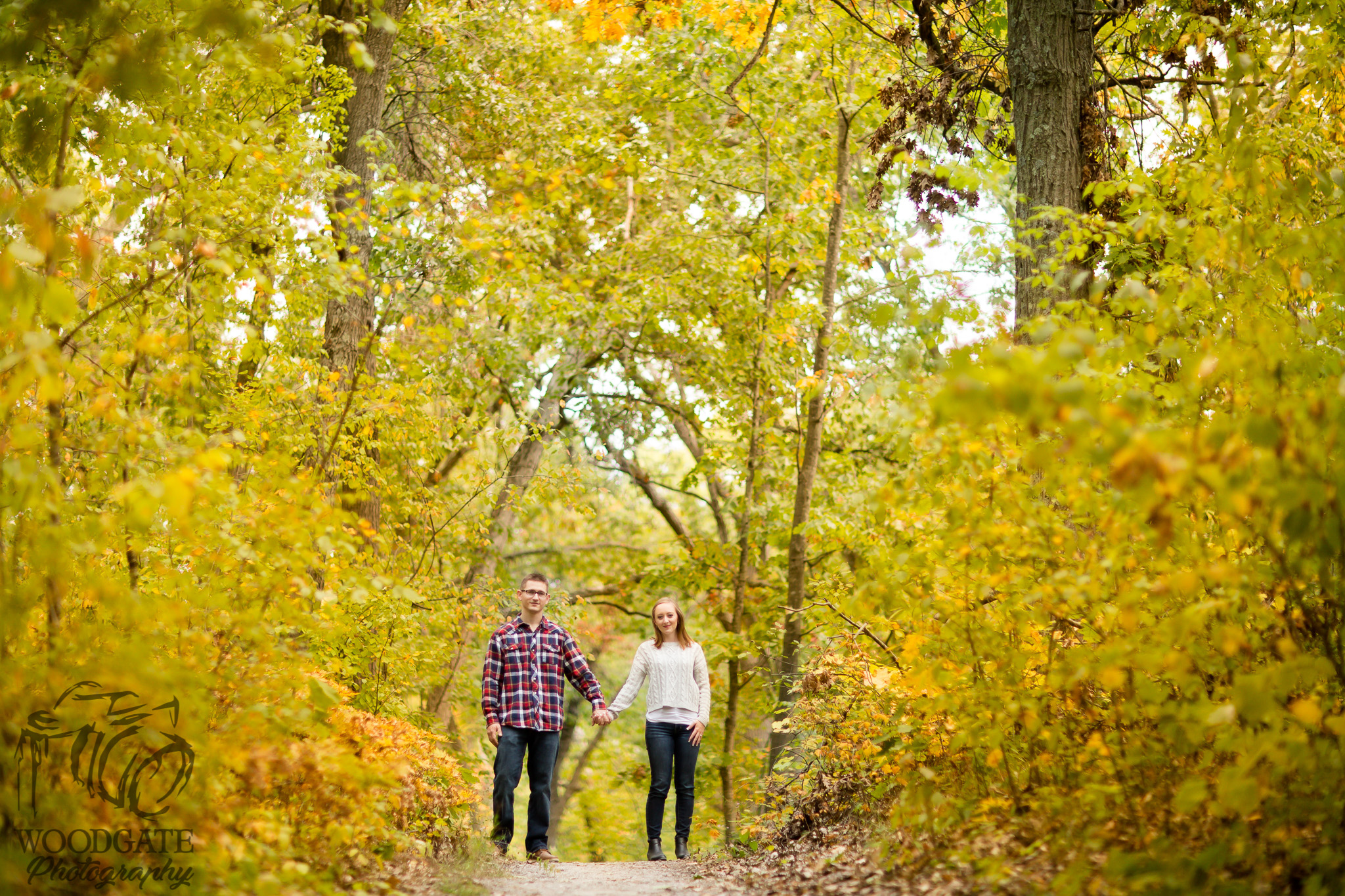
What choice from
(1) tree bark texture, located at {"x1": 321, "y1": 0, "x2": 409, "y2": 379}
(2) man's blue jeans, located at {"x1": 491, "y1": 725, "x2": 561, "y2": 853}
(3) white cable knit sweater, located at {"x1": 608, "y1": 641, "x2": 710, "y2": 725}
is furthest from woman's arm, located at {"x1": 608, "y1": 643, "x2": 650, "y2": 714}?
(1) tree bark texture, located at {"x1": 321, "y1": 0, "x2": 409, "y2": 379}

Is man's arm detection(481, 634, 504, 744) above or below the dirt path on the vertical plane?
above

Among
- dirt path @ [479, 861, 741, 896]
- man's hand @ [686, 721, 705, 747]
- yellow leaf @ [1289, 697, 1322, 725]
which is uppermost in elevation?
yellow leaf @ [1289, 697, 1322, 725]

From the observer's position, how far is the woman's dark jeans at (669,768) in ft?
22.5

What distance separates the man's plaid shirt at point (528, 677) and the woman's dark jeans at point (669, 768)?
0.47 meters

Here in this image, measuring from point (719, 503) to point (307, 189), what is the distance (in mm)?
9161

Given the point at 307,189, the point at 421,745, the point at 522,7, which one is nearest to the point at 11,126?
the point at 307,189

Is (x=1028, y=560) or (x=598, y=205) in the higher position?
(x=598, y=205)

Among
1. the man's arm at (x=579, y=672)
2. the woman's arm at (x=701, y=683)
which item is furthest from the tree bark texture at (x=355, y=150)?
the woman's arm at (x=701, y=683)

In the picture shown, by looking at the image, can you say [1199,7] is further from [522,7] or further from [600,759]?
[600,759]

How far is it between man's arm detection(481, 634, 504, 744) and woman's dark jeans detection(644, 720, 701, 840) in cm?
101

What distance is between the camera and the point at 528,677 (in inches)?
263

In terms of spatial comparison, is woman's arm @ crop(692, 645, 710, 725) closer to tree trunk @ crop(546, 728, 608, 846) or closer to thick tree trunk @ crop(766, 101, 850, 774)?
thick tree trunk @ crop(766, 101, 850, 774)

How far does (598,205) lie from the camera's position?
14.5 metres

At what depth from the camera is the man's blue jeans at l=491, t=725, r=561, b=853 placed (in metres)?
6.53
